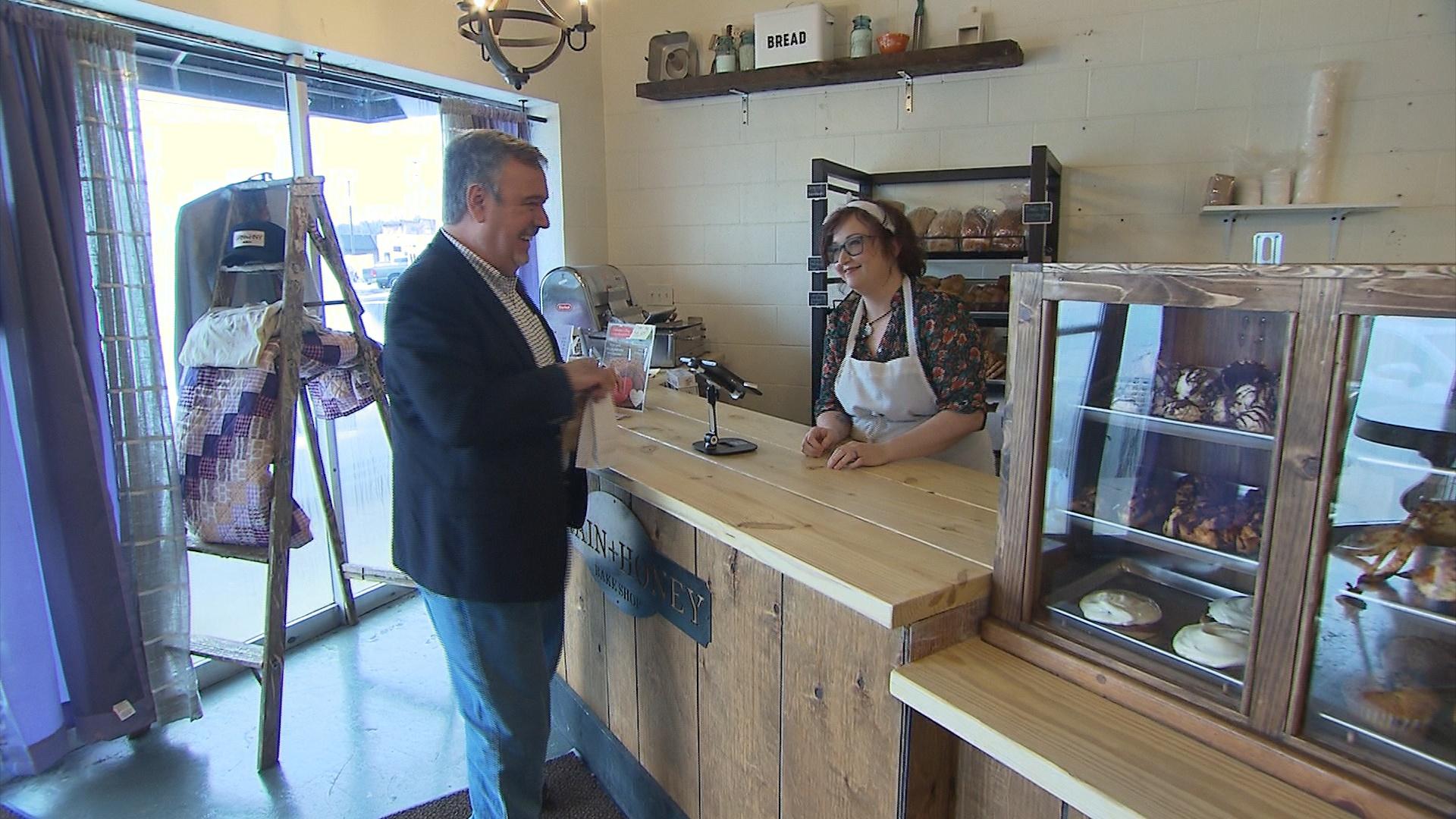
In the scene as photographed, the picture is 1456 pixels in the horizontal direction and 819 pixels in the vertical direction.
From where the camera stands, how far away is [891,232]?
2.21 m

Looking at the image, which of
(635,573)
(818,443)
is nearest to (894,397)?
(818,443)

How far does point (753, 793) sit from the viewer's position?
1702 mm

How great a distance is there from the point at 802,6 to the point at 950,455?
2349 mm

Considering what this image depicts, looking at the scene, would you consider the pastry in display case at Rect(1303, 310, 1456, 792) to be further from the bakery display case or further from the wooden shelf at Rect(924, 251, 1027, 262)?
the wooden shelf at Rect(924, 251, 1027, 262)

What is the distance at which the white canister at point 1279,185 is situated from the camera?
300cm

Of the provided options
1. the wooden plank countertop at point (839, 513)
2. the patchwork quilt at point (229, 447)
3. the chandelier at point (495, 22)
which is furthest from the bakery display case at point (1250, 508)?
the patchwork quilt at point (229, 447)

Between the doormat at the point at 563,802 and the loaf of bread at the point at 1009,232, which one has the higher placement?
the loaf of bread at the point at 1009,232

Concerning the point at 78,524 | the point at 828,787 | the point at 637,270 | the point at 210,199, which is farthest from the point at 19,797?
the point at 637,270

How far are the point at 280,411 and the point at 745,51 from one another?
2.65 m

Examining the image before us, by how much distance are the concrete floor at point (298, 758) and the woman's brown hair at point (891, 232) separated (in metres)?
1.82

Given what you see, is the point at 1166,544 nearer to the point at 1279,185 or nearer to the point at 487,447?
the point at 487,447

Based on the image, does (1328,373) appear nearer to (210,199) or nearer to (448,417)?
(448,417)

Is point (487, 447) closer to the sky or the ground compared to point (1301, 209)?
closer to the ground

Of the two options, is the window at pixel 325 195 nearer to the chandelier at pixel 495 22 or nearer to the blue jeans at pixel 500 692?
the chandelier at pixel 495 22
